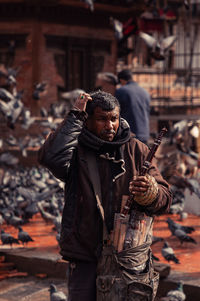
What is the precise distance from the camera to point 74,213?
3.67m

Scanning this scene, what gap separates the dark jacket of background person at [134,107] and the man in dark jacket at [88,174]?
205 inches

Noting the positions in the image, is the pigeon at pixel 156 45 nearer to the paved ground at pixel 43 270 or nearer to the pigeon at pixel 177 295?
the paved ground at pixel 43 270

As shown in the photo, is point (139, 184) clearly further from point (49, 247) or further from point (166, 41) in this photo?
point (166, 41)

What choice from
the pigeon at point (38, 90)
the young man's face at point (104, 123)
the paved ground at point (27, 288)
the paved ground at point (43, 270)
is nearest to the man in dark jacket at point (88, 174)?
the young man's face at point (104, 123)

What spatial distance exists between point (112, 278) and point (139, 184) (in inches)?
20.3

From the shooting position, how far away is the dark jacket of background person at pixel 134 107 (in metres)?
8.97

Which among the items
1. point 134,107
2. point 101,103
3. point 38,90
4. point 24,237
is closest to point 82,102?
point 101,103

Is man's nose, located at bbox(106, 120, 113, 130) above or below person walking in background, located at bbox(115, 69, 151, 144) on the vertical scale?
above

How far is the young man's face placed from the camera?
3.65 m

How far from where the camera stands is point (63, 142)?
363 centimetres

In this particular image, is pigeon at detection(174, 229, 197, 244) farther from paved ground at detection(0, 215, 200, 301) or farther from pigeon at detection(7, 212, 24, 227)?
pigeon at detection(7, 212, 24, 227)

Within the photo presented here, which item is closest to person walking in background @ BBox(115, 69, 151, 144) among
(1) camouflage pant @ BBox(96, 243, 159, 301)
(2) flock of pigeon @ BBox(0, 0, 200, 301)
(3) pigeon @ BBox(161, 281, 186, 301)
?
(2) flock of pigeon @ BBox(0, 0, 200, 301)

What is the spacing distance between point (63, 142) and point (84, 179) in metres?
0.23

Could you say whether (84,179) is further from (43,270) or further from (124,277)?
(43,270)
